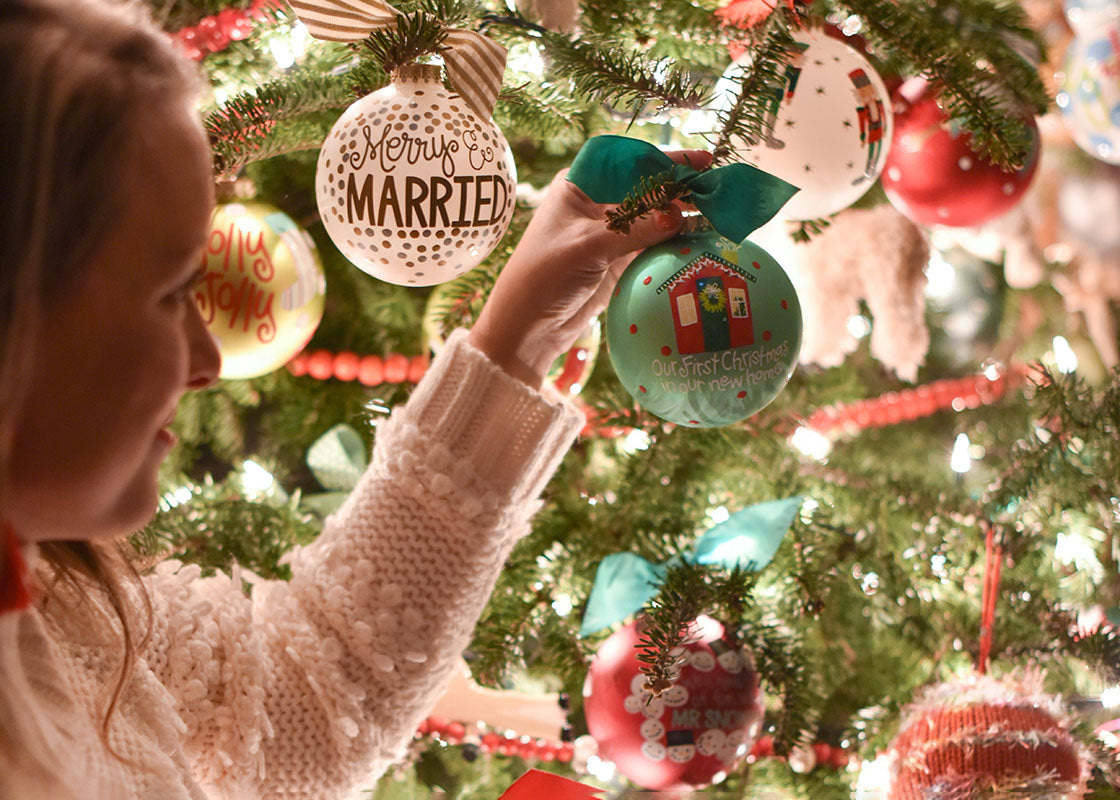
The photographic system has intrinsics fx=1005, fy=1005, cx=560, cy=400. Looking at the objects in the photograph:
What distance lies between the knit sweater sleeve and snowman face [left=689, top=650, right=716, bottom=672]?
169mm

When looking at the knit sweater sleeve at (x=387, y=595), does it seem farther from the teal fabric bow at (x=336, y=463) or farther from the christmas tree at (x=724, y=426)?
the teal fabric bow at (x=336, y=463)

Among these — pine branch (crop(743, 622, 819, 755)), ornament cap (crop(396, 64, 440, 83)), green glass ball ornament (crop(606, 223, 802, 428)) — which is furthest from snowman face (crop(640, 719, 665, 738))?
ornament cap (crop(396, 64, 440, 83))

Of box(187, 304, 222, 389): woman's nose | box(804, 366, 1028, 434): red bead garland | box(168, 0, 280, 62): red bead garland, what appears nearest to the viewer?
box(187, 304, 222, 389): woman's nose

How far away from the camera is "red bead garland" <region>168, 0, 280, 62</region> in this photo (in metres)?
0.85

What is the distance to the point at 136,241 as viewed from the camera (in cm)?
47

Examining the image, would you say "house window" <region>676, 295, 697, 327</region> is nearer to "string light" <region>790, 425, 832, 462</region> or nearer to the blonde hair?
the blonde hair

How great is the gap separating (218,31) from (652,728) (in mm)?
679

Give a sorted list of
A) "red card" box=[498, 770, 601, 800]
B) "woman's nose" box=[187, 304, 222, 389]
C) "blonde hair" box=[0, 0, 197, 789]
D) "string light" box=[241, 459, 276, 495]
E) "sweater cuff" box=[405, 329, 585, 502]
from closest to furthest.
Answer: "blonde hair" box=[0, 0, 197, 789] < "woman's nose" box=[187, 304, 222, 389] < "red card" box=[498, 770, 601, 800] < "sweater cuff" box=[405, 329, 585, 502] < "string light" box=[241, 459, 276, 495]

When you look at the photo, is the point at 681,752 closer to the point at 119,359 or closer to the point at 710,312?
the point at 710,312

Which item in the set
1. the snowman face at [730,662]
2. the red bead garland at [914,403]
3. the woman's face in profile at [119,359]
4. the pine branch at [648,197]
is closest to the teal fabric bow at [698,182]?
the pine branch at [648,197]

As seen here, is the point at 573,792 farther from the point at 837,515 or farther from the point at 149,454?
the point at 837,515

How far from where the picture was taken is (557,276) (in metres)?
0.69

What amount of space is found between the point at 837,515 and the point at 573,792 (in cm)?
50

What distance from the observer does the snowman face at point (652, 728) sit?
774mm
